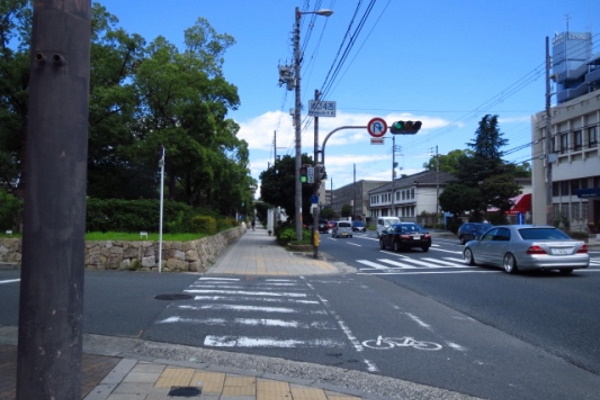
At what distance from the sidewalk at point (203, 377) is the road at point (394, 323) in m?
0.34

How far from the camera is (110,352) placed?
6.38 meters

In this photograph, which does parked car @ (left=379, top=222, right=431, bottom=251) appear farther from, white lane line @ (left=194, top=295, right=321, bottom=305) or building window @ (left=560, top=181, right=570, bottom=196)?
building window @ (left=560, top=181, right=570, bottom=196)

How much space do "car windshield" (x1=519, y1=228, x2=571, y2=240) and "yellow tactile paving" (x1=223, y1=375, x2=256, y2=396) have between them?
12462 millimetres

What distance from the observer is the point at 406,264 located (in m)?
20.2

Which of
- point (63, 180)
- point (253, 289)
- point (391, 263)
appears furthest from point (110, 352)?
point (391, 263)

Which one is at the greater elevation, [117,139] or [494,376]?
[117,139]

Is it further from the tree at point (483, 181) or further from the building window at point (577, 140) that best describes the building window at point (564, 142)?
the tree at point (483, 181)

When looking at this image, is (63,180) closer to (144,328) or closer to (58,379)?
(58,379)

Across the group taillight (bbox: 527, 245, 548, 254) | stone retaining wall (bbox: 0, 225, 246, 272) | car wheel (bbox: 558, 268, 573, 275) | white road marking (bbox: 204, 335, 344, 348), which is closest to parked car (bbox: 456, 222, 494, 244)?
car wheel (bbox: 558, 268, 573, 275)

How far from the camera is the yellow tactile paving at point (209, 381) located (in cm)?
503

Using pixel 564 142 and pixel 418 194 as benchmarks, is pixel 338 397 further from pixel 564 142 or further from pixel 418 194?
pixel 418 194

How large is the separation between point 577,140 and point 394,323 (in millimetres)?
39555

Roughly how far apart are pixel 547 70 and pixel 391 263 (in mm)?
19926

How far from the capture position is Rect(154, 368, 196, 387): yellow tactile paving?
5172mm
